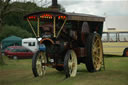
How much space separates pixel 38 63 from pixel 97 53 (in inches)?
109

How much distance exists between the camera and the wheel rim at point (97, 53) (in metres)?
13.4

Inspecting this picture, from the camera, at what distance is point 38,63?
40.4ft

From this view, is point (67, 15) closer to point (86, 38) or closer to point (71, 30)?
point (71, 30)

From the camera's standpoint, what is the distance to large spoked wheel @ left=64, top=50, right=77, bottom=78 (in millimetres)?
11195

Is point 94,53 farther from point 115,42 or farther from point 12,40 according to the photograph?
point 12,40

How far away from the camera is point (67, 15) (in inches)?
453

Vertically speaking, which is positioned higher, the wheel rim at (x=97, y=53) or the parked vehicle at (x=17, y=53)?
the wheel rim at (x=97, y=53)

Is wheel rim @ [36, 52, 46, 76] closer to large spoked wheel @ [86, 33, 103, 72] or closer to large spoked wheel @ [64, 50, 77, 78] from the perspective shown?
→ large spoked wheel @ [64, 50, 77, 78]

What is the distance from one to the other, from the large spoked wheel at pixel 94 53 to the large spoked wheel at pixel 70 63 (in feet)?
2.73

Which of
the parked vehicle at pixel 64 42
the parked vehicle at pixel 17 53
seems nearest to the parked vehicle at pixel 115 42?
the parked vehicle at pixel 17 53

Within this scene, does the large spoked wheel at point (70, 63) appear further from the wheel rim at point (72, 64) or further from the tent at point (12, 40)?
the tent at point (12, 40)

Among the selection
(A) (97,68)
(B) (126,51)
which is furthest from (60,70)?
(B) (126,51)

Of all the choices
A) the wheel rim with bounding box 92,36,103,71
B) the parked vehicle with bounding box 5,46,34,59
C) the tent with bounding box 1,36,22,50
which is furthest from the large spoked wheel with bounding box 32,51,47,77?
the tent with bounding box 1,36,22,50

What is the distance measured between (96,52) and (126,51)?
53.6 ft
